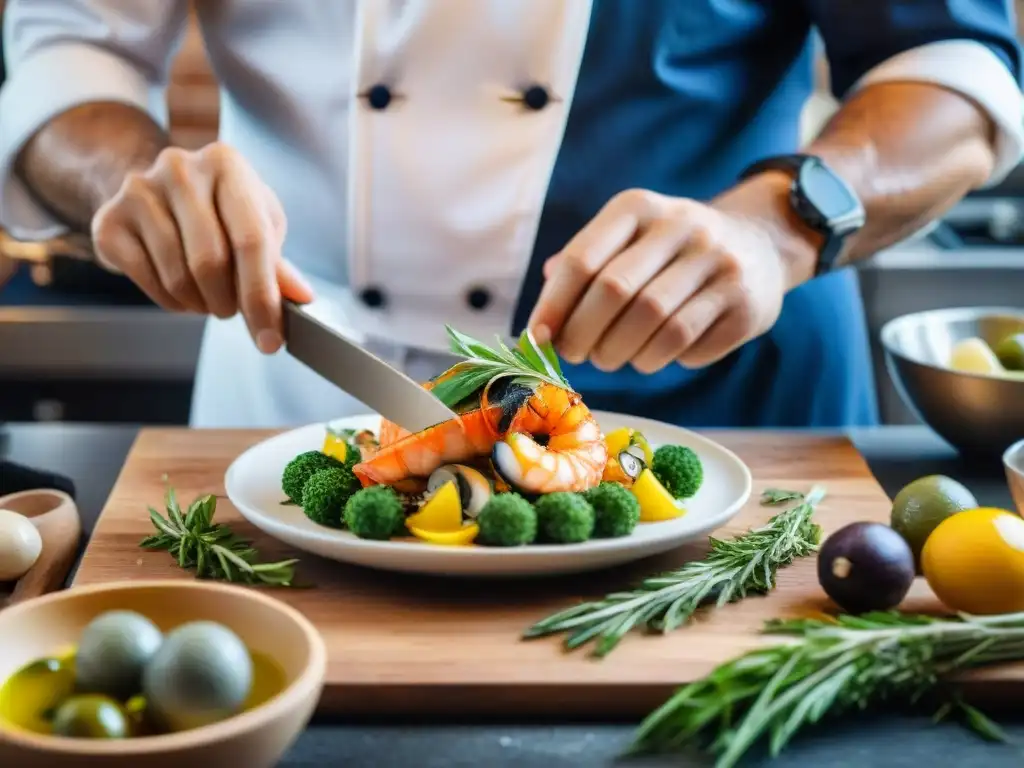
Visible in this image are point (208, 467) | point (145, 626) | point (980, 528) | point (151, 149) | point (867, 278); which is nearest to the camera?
point (145, 626)

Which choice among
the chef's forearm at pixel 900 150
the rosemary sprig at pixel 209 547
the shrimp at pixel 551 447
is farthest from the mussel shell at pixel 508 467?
the chef's forearm at pixel 900 150

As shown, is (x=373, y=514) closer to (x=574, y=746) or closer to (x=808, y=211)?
(x=574, y=746)

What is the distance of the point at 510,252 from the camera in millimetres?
1621

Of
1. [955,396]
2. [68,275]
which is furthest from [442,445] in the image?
[68,275]

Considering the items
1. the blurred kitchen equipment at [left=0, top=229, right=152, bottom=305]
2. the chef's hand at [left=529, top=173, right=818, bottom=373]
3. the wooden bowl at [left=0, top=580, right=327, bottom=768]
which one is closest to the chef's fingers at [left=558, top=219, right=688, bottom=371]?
the chef's hand at [left=529, top=173, right=818, bottom=373]

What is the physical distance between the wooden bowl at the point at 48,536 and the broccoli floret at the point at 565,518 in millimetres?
460

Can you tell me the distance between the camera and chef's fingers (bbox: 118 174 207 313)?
1.28 m

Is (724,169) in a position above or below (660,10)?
below

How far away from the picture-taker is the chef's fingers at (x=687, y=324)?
1273 mm

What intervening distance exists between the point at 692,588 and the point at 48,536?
0.60 m

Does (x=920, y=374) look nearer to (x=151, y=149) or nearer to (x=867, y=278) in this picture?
(x=151, y=149)

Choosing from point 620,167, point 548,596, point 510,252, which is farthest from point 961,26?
point 548,596

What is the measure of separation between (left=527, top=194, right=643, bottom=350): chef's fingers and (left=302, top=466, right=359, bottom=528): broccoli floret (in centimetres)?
28

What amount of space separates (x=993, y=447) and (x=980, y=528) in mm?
523
